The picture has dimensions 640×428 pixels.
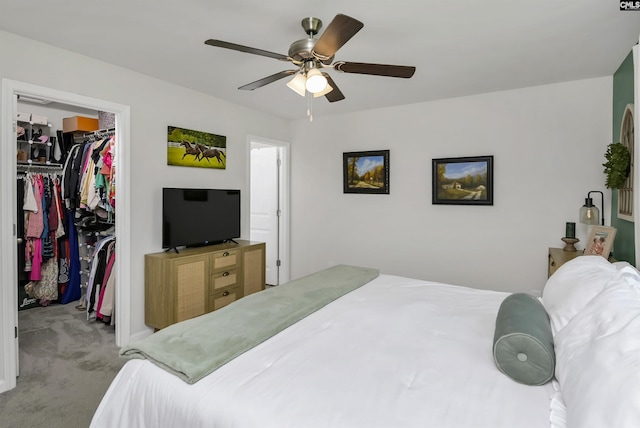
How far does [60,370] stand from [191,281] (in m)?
1.12

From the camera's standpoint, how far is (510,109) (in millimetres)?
3525

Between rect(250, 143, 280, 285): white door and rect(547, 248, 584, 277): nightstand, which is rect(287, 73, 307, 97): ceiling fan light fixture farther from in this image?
rect(250, 143, 280, 285): white door

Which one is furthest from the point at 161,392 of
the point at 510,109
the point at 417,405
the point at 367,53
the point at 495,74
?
the point at 510,109

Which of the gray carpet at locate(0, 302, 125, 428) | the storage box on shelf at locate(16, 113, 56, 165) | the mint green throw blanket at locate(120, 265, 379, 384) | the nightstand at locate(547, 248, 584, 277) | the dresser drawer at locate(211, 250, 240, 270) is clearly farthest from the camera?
the storage box on shelf at locate(16, 113, 56, 165)

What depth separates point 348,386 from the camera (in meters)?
1.17

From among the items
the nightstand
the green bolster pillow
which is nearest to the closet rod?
the green bolster pillow

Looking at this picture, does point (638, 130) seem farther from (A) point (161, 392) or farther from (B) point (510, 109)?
(A) point (161, 392)

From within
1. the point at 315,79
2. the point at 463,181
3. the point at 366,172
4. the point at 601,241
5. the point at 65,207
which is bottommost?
the point at 601,241

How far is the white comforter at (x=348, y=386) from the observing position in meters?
1.04

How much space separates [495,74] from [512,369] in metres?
2.75

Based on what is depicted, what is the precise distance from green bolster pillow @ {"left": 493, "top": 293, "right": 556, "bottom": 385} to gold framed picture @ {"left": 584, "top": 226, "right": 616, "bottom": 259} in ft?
5.49

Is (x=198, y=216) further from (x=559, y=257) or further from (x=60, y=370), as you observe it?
(x=559, y=257)

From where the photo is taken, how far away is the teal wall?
251 cm

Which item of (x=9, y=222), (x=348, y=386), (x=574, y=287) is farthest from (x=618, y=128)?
(x=9, y=222)
